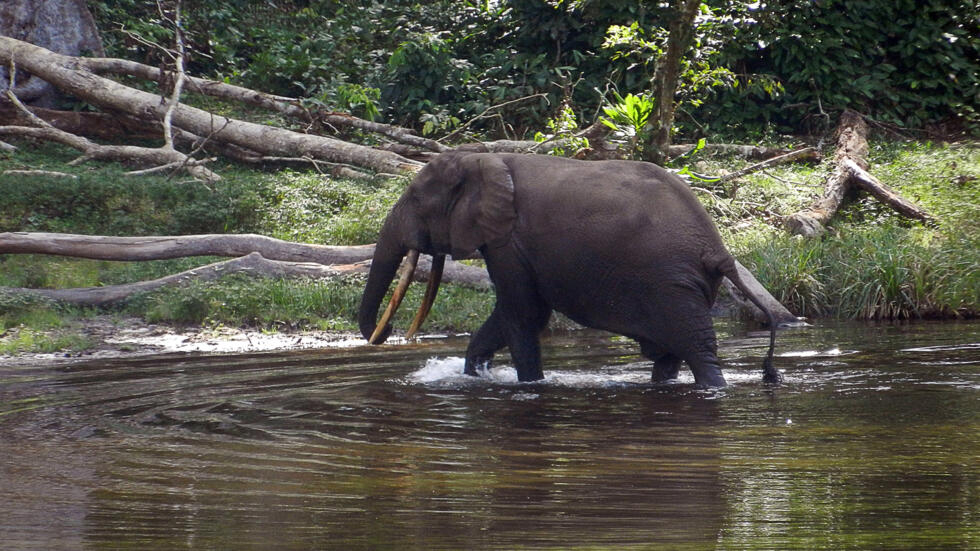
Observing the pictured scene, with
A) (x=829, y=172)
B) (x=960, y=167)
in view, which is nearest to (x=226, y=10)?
(x=829, y=172)

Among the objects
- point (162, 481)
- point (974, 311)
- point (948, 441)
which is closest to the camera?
point (162, 481)

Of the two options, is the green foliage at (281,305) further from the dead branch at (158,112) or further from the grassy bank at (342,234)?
the dead branch at (158,112)

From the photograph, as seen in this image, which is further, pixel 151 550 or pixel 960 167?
pixel 960 167

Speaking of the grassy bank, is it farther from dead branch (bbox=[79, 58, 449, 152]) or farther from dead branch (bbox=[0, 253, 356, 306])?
dead branch (bbox=[79, 58, 449, 152])

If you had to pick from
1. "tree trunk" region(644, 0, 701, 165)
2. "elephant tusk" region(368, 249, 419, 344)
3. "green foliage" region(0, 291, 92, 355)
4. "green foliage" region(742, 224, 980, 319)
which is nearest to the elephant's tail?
"elephant tusk" region(368, 249, 419, 344)

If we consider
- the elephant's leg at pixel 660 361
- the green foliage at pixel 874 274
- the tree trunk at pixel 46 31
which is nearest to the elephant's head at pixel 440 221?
the elephant's leg at pixel 660 361

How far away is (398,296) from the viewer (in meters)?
8.33

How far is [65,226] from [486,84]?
27.1 feet

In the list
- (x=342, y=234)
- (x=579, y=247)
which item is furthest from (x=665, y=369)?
(x=342, y=234)

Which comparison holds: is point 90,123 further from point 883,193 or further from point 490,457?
point 490,457

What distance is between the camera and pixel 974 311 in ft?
40.1

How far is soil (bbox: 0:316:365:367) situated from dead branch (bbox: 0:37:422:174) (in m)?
5.38

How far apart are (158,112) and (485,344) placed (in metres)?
9.76

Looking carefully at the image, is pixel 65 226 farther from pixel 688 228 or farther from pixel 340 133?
pixel 688 228
